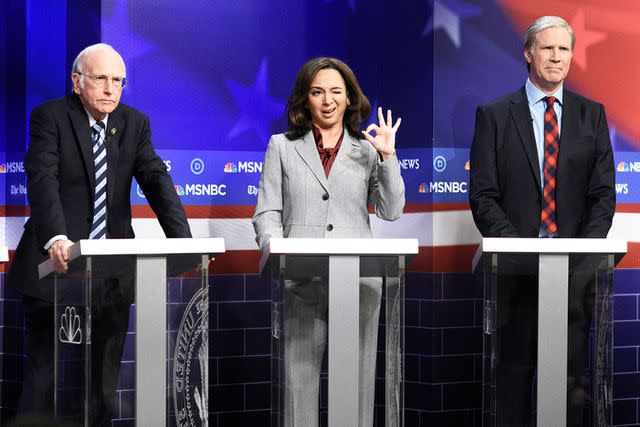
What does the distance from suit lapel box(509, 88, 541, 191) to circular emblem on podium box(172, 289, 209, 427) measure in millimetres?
1672

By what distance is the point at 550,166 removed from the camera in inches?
176

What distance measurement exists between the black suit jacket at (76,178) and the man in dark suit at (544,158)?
4.42ft

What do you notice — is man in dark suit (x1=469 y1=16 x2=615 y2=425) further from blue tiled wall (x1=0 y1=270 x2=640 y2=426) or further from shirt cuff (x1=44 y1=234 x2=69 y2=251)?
shirt cuff (x1=44 y1=234 x2=69 y2=251)

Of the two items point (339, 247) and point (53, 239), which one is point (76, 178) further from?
point (339, 247)

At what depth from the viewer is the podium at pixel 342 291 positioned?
11.1 feet

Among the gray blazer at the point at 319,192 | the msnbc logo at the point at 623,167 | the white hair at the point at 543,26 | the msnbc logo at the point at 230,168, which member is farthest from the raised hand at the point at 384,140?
the msnbc logo at the point at 623,167

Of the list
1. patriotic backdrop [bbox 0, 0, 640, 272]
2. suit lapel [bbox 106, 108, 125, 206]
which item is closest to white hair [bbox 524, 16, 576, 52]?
patriotic backdrop [bbox 0, 0, 640, 272]

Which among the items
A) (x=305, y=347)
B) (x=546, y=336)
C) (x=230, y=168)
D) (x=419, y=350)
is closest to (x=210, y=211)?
(x=230, y=168)

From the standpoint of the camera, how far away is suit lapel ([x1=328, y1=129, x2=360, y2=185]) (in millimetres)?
4129

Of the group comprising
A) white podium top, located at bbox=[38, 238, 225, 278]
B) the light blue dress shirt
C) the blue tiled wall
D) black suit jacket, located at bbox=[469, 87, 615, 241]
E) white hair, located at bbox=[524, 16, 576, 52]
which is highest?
white hair, located at bbox=[524, 16, 576, 52]

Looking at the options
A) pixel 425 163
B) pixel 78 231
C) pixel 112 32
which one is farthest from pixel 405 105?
pixel 78 231

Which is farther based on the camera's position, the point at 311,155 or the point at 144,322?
the point at 311,155

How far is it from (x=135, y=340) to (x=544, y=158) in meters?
2.02

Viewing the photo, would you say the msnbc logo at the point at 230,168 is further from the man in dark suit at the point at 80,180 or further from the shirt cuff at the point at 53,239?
the shirt cuff at the point at 53,239
